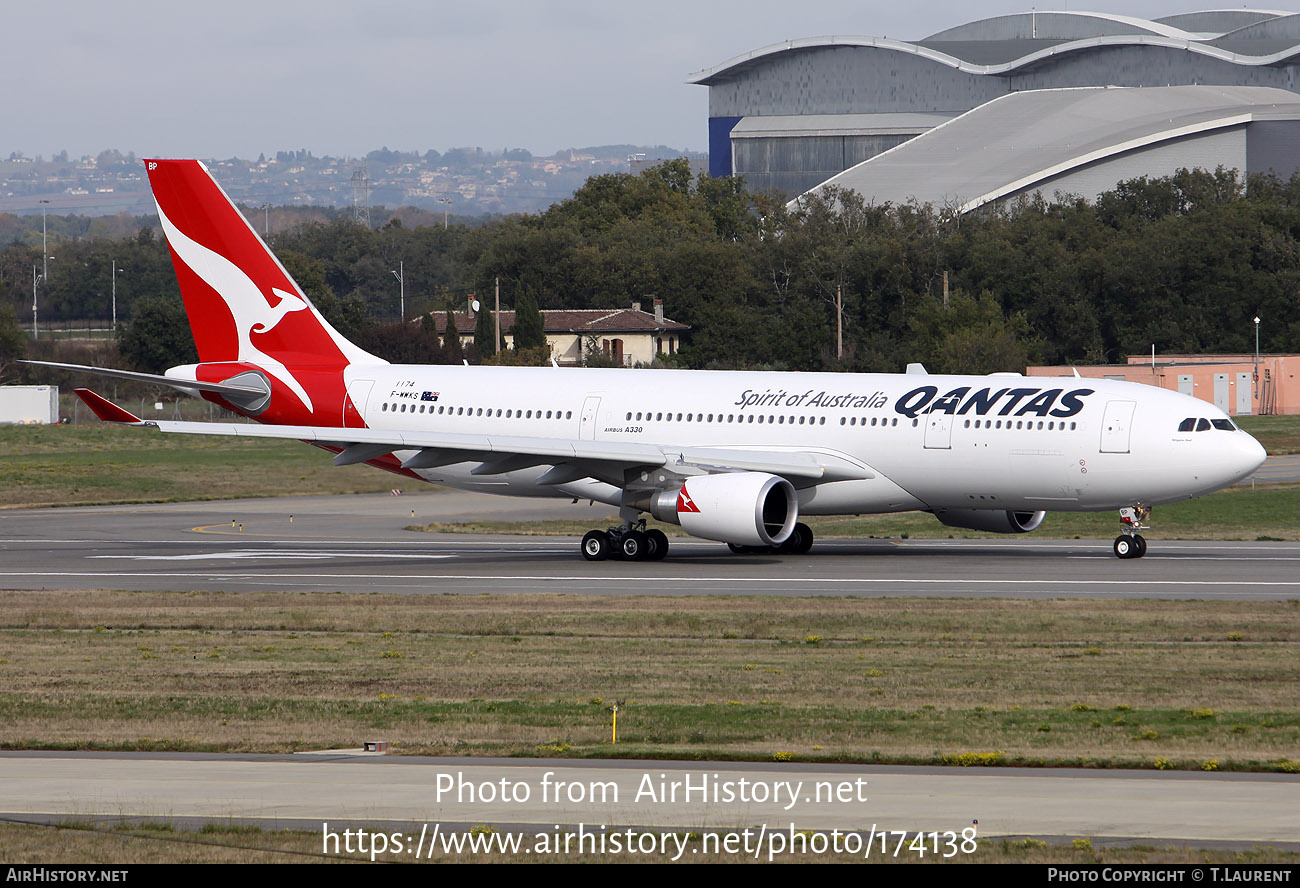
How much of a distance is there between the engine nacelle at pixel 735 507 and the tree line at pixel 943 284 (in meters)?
57.4

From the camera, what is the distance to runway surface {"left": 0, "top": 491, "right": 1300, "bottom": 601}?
30.2 metres

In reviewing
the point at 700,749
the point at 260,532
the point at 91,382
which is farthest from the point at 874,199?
Result: the point at 700,749

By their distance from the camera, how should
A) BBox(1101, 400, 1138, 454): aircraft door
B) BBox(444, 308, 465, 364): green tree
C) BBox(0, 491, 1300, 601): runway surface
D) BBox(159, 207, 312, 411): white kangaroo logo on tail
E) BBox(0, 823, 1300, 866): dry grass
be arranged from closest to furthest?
BBox(0, 823, 1300, 866): dry grass
BBox(0, 491, 1300, 601): runway surface
BBox(1101, 400, 1138, 454): aircraft door
BBox(159, 207, 312, 411): white kangaroo logo on tail
BBox(444, 308, 465, 364): green tree

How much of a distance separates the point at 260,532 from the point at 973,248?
77504mm

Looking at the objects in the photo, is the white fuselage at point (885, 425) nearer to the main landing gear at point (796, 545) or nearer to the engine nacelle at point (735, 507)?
the engine nacelle at point (735, 507)

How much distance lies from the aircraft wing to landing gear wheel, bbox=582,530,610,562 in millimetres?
1375

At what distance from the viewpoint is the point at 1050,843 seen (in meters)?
11.2

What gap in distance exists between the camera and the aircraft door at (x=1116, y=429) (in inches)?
1289

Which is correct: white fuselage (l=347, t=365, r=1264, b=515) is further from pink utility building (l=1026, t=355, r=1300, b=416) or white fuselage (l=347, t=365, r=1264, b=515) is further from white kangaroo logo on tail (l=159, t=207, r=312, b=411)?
pink utility building (l=1026, t=355, r=1300, b=416)

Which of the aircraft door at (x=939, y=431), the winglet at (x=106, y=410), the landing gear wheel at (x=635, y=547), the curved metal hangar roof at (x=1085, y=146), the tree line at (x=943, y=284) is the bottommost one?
the landing gear wheel at (x=635, y=547)

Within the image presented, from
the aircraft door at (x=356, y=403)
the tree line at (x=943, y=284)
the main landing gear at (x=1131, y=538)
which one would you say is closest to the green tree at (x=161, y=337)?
the tree line at (x=943, y=284)

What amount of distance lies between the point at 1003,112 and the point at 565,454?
13814 centimetres

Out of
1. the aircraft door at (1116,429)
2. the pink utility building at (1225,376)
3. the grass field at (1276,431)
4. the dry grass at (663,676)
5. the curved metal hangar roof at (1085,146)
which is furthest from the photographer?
the curved metal hangar roof at (1085,146)

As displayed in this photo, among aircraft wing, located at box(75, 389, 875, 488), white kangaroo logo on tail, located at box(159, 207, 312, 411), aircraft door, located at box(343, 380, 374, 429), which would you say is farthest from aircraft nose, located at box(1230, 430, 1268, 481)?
white kangaroo logo on tail, located at box(159, 207, 312, 411)
